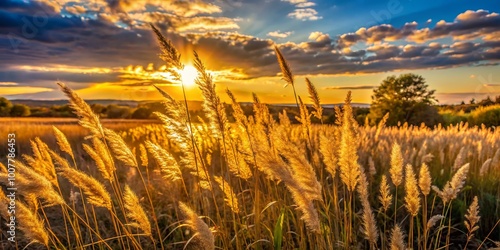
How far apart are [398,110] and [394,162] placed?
88.8ft

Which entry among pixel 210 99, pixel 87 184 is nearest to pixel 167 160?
pixel 210 99

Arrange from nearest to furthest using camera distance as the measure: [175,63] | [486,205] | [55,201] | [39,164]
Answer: [55,201]
[175,63]
[39,164]
[486,205]

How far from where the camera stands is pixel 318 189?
2018mm

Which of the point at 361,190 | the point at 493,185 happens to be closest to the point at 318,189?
the point at 361,190

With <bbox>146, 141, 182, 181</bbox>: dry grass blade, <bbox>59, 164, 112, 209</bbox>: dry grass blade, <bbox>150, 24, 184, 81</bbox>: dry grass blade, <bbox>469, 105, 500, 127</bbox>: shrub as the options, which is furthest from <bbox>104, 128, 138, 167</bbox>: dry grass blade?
<bbox>469, 105, 500, 127</bbox>: shrub

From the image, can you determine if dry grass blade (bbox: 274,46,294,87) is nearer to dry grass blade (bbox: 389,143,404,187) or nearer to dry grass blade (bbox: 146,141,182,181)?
Result: dry grass blade (bbox: 389,143,404,187)

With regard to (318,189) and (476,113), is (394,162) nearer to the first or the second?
(318,189)

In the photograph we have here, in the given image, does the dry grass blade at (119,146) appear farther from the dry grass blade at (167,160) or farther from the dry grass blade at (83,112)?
the dry grass blade at (167,160)

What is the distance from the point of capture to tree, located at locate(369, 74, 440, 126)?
28.0 metres

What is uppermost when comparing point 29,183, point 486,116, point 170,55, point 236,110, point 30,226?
point 170,55

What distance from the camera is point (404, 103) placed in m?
28.6

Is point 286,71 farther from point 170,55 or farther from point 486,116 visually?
point 486,116

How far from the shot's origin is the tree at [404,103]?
92.0ft

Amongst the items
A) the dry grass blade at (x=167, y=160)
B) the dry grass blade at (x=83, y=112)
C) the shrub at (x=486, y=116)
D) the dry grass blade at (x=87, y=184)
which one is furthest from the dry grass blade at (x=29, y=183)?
the shrub at (x=486, y=116)
